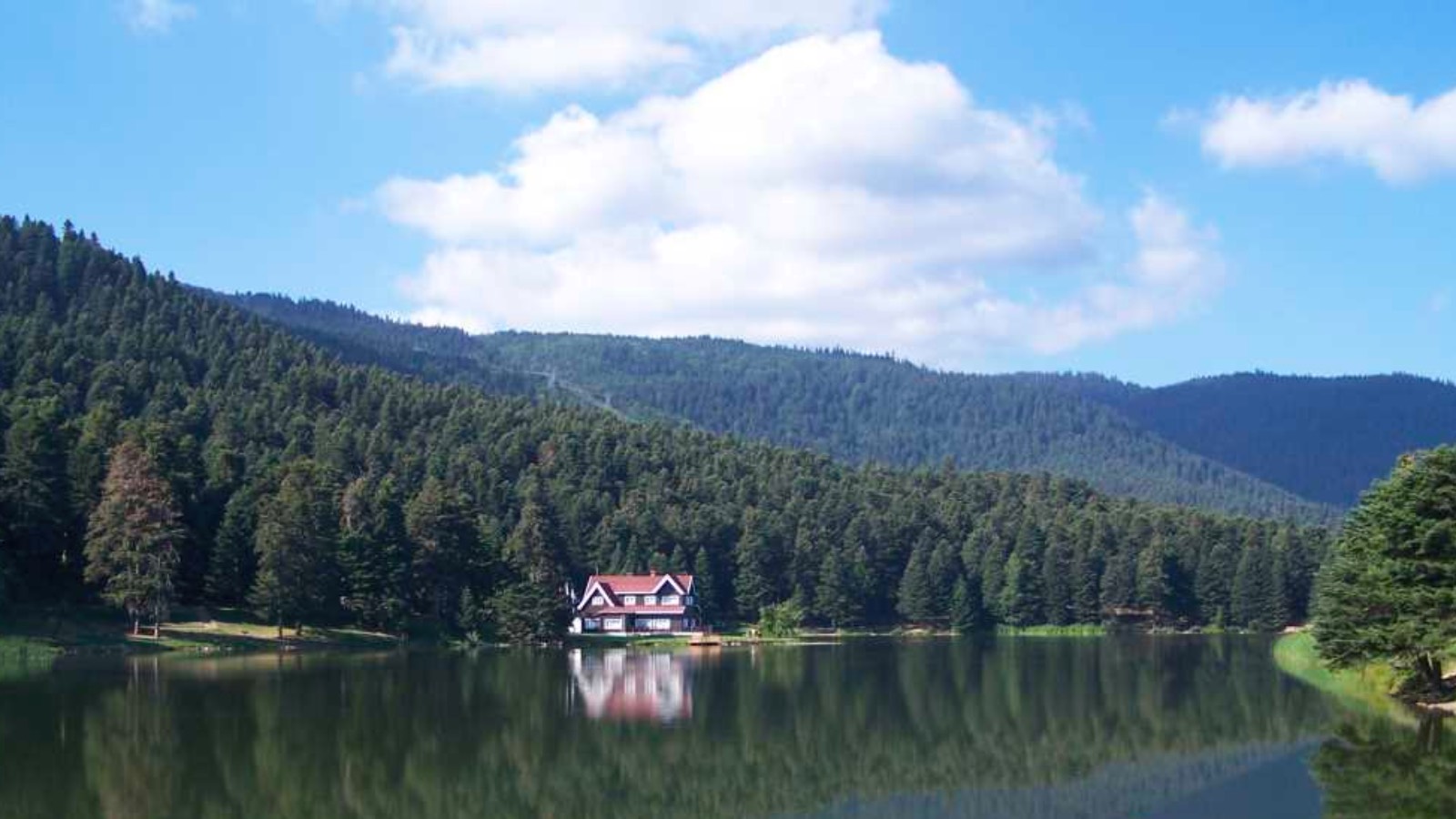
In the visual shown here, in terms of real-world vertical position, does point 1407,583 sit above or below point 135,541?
below

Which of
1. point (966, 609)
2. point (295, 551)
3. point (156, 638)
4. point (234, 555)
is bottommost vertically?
point (966, 609)

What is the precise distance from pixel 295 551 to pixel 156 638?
10.8 metres

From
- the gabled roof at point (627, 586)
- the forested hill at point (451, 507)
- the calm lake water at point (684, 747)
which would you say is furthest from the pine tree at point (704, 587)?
the calm lake water at point (684, 747)

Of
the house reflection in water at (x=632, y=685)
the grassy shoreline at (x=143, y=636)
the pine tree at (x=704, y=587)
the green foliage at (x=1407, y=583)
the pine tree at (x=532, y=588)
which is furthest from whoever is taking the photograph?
the pine tree at (x=704, y=587)

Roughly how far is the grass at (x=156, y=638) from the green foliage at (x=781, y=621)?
116 feet

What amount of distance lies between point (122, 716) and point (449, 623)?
55713mm

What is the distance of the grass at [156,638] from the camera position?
69500 millimetres

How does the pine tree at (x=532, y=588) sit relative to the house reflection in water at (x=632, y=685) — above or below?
above

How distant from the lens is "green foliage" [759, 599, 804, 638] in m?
115

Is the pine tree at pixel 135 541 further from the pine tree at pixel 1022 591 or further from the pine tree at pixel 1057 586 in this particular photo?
the pine tree at pixel 1057 586

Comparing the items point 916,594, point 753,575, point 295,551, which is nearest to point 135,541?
point 295,551

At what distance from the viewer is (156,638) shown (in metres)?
74.4

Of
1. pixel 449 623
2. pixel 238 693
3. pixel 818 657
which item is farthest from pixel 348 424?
pixel 238 693

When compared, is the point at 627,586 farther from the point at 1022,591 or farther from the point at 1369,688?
the point at 1369,688
